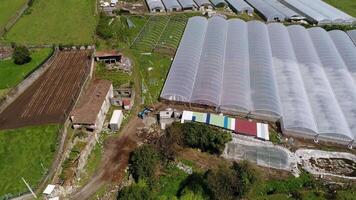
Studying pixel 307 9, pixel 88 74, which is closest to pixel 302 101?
pixel 88 74

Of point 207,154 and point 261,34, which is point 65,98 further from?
point 261,34

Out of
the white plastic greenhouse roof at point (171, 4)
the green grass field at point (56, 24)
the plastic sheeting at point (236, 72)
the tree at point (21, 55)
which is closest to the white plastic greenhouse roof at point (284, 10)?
the plastic sheeting at point (236, 72)

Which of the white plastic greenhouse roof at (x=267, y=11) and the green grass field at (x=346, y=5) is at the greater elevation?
the green grass field at (x=346, y=5)

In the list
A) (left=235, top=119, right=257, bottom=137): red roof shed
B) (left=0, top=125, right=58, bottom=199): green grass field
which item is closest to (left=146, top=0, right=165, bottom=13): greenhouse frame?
(left=235, top=119, right=257, bottom=137): red roof shed

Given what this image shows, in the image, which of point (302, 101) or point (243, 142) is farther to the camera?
point (302, 101)

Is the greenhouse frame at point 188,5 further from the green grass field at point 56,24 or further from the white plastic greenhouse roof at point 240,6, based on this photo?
the green grass field at point 56,24

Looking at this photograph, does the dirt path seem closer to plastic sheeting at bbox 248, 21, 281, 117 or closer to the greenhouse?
plastic sheeting at bbox 248, 21, 281, 117
